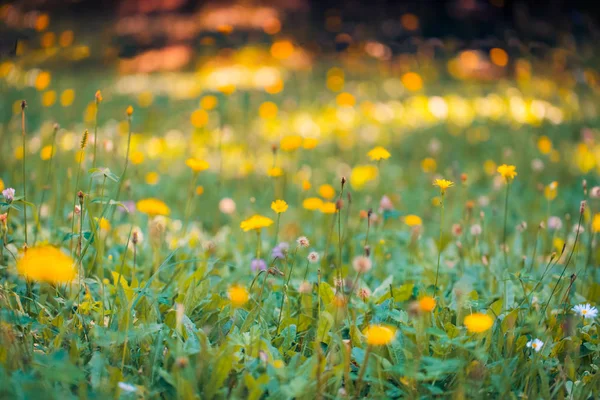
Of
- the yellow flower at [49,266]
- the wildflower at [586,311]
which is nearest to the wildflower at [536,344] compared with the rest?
the wildflower at [586,311]

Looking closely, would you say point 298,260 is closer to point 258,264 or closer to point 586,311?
point 258,264

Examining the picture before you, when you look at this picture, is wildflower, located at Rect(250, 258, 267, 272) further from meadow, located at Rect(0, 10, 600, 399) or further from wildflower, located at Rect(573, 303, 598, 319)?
wildflower, located at Rect(573, 303, 598, 319)

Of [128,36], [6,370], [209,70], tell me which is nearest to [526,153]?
[6,370]

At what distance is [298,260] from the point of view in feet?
5.91

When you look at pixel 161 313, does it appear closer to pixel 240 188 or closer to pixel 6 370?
pixel 6 370

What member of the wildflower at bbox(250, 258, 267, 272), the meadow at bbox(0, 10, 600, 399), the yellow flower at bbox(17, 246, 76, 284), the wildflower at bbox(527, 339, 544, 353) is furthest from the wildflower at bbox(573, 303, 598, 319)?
the yellow flower at bbox(17, 246, 76, 284)

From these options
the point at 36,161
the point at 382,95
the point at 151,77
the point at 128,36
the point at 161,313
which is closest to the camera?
the point at 161,313

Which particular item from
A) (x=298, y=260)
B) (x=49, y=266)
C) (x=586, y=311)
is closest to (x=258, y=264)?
(x=298, y=260)

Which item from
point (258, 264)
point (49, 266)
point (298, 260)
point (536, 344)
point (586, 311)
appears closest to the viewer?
point (49, 266)

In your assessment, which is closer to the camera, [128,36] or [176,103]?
[176,103]

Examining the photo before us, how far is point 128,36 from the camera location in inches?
318

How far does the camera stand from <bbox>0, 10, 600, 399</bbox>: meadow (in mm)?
1004

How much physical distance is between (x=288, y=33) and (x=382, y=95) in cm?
320

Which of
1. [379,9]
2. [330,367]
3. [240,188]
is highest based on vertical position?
[379,9]
